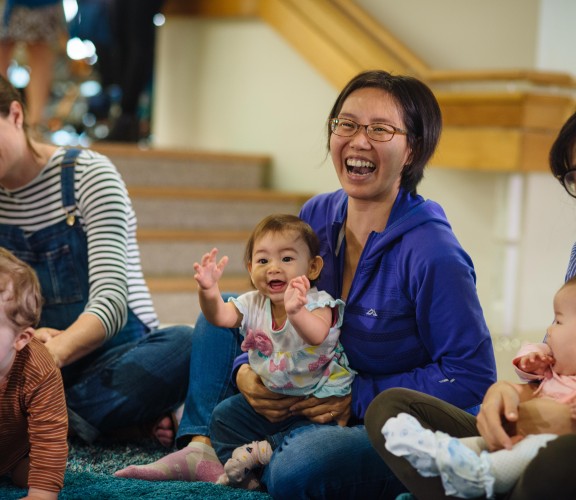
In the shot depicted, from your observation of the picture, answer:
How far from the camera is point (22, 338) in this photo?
1.67 meters

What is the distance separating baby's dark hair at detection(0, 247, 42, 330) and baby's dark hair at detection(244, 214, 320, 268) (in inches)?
17.2

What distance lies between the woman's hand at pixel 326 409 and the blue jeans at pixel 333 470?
0.07 meters

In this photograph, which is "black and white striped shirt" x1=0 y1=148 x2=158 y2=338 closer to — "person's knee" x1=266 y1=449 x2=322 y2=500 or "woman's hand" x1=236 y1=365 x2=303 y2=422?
"woman's hand" x1=236 y1=365 x2=303 y2=422

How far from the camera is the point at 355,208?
193 cm

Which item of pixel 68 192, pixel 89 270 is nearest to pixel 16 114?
pixel 68 192

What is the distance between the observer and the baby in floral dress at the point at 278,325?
1.79 m

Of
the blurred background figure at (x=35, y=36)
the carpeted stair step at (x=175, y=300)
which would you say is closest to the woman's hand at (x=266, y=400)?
the carpeted stair step at (x=175, y=300)

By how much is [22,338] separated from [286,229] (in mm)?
544

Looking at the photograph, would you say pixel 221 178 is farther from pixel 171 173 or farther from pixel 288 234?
pixel 288 234

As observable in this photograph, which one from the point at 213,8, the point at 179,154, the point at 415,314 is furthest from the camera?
the point at 213,8

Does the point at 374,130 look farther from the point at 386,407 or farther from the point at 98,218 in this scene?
the point at 98,218

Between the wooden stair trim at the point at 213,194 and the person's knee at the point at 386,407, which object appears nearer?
the person's knee at the point at 386,407

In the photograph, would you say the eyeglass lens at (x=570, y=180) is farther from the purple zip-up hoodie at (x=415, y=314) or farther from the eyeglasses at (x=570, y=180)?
the purple zip-up hoodie at (x=415, y=314)

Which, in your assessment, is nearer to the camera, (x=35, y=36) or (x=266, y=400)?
(x=266, y=400)
